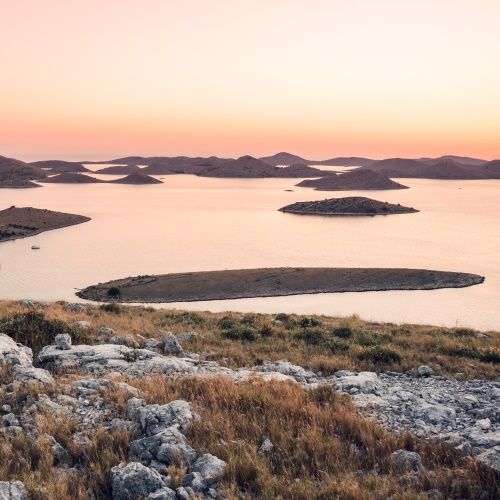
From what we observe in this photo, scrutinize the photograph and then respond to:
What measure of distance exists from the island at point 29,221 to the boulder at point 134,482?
150 meters

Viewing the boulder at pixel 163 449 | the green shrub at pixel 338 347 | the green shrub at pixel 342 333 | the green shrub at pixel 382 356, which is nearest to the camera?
the boulder at pixel 163 449

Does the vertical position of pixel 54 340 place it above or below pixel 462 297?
above

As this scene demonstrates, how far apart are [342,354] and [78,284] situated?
267ft

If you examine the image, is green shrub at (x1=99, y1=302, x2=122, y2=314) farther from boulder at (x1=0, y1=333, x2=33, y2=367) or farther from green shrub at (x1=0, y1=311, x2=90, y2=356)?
boulder at (x1=0, y1=333, x2=33, y2=367)

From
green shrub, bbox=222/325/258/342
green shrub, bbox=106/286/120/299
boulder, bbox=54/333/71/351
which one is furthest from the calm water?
boulder, bbox=54/333/71/351

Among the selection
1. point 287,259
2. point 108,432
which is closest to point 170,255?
point 287,259

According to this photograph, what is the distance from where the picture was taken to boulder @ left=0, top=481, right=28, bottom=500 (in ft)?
21.5

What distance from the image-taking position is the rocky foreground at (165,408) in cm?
713

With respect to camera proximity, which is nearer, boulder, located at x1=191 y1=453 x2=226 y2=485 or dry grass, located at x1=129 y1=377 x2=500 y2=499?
dry grass, located at x1=129 y1=377 x2=500 y2=499

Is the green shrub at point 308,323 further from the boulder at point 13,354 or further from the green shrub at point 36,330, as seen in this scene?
the boulder at point 13,354

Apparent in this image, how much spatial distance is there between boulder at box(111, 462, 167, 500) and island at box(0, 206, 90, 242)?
15016cm

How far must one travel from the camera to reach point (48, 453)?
25.1 feet

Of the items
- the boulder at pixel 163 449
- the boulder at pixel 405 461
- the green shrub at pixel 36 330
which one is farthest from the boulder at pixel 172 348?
the boulder at pixel 405 461

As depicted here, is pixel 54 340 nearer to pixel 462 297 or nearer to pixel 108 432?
pixel 108 432
